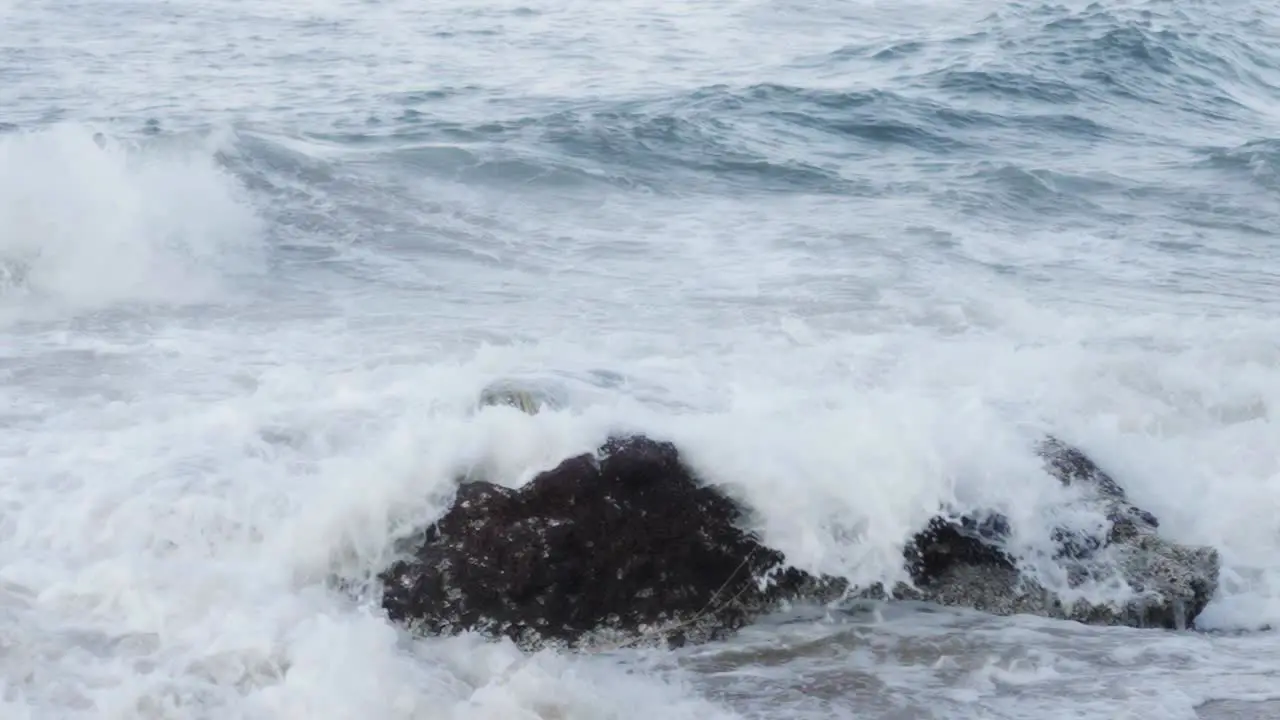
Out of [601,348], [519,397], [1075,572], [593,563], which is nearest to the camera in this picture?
[593,563]

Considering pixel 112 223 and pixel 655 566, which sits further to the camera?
pixel 112 223

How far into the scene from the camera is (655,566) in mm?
4285

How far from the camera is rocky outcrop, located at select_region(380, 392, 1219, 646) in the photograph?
4180 mm

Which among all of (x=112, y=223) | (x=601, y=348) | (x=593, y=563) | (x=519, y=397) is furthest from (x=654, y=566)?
(x=112, y=223)

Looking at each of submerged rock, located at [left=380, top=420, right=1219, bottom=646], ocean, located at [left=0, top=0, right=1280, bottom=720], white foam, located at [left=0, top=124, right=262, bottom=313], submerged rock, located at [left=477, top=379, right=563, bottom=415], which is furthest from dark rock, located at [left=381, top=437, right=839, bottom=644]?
white foam, located at [left=0, top=124, right=262, bottom=313]

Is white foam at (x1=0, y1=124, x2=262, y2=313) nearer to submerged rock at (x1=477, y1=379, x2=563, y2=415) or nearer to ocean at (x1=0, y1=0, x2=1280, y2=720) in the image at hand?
ocean at (x1=0, y1=0, x2=1280, y2=720)

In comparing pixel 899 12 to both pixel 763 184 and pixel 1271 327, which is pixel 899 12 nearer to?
pixel 763 184

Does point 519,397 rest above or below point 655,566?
above

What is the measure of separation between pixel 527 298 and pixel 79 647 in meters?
3.96

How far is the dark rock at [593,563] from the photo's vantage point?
4168mm

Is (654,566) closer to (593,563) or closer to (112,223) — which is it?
(593,563)

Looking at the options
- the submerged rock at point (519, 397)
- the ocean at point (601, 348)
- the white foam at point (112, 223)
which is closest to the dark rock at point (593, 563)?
the ocean at point (601, 348)

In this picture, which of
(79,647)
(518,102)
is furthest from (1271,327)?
(518,102)

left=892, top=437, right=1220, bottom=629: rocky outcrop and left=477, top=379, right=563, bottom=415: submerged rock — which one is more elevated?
left=477, top=379, right=563, bottom=415: submerged rock
